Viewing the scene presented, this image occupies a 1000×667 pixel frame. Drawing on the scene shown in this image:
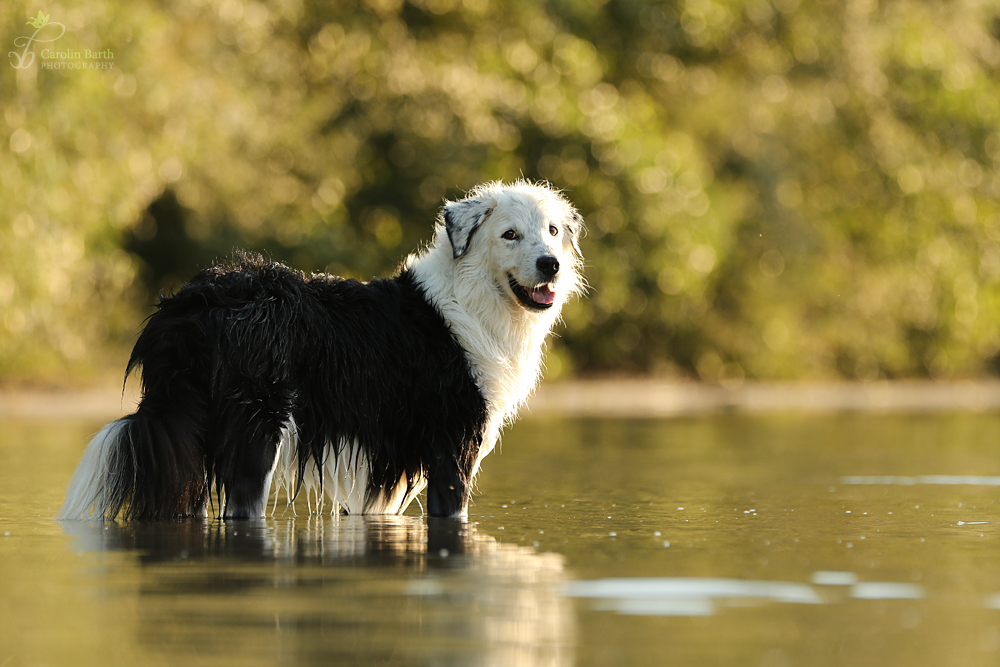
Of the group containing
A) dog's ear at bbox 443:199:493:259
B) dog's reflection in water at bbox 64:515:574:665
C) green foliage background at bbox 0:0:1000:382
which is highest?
green foliage background at bbox 0:0:1000:382

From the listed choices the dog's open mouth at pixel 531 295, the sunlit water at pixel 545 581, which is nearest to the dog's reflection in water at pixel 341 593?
the sunlit water at pixel 545 581

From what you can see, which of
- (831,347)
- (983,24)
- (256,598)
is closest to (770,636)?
(256,598)

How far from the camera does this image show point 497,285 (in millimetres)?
7316

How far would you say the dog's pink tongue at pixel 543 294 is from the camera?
729 centimetres

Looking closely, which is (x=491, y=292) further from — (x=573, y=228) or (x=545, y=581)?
(x=545, y=581)

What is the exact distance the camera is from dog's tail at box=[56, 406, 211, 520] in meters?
6.37

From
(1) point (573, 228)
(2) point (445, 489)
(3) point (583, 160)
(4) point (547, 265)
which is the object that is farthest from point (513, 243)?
(3) point (583, 160)

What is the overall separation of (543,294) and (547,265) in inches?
7.6

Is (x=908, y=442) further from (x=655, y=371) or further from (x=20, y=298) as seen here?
(x=655, y=371)

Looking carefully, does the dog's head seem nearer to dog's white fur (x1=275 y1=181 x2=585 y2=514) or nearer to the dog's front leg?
dog's white fur (x1=275 y1=181 x2=585 y2=514)

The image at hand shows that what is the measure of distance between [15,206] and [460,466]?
34.5 ft

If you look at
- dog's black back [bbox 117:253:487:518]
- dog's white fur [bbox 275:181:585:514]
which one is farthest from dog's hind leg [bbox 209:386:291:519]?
dog's white fur [bbox 275:181:585:514]

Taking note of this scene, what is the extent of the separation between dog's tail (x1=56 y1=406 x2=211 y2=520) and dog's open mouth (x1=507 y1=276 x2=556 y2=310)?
1838 mm

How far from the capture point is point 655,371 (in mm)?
23406
